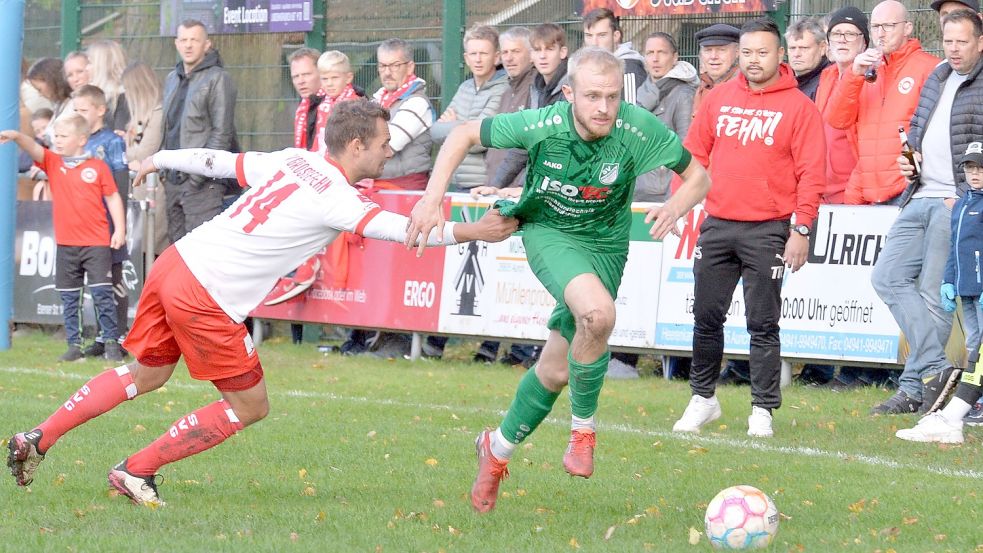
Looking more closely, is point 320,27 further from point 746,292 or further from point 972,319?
point 972,319

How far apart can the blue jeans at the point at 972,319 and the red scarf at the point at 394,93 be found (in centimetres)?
592

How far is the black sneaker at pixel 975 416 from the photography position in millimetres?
9227

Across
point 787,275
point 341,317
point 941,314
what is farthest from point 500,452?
point 341,317

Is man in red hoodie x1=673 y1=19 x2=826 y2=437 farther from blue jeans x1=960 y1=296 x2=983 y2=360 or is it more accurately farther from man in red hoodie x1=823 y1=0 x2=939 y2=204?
man in red hoodie x1=823 y1=0 x2=939 y2=204

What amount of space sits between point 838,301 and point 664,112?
205 centimetres

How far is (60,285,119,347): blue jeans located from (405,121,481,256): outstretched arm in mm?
7257

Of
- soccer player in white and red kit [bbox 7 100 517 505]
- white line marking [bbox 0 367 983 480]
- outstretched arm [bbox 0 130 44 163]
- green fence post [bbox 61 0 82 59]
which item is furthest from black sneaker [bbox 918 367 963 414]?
green fence post [bbox 61 0 82 59]

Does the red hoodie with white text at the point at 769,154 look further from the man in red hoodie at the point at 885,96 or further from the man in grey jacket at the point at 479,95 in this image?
the man in grey jacket at the point at 479,95

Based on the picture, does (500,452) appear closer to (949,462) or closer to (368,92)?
(949,462)

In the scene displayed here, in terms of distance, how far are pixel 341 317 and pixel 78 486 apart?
22.5 feet

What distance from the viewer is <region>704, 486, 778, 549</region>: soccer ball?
5762 millimetres

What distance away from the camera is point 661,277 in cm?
1196

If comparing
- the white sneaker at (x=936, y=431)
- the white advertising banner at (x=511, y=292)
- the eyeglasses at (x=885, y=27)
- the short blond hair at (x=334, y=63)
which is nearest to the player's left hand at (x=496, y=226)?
the white sneaker at (x=936, y=431)

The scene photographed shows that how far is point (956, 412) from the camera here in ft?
28.3
